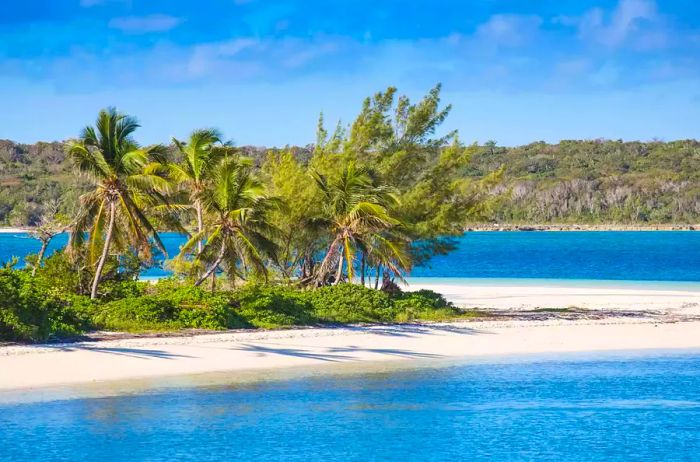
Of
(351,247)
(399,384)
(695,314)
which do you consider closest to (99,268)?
(351,247)

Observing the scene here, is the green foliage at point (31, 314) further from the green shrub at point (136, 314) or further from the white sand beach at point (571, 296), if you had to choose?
the white sand beach at point (571, 296)

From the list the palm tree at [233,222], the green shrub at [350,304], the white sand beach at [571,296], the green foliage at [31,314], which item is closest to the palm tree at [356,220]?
the green shrub at [350,304]

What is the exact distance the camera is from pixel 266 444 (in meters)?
16.8

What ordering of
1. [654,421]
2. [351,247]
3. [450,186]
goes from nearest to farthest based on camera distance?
[654,421]
[351,247]
[450,186]

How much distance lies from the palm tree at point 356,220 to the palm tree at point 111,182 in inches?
209

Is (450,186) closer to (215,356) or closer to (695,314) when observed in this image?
(695,314)

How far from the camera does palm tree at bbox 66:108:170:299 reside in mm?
26672

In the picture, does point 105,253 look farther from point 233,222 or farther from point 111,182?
point 233,222

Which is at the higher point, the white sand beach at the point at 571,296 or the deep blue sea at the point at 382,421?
the white sand beach at the point at 571,296

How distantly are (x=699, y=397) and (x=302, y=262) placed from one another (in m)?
15.2

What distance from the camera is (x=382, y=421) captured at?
60.3 feet

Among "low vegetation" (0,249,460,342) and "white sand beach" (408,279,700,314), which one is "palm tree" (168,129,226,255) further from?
"white sand beach" (408,279,700,314)

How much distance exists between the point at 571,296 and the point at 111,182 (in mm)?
21917

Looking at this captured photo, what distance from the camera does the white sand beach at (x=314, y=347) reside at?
2105cm
